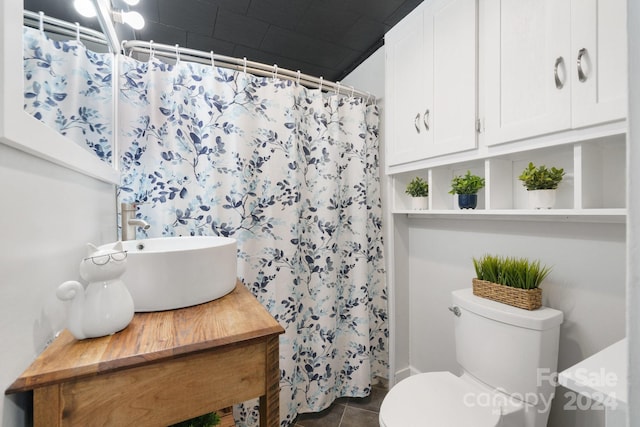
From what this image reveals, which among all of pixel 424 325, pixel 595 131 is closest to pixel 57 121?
pixel 595 131

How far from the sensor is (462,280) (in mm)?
1519

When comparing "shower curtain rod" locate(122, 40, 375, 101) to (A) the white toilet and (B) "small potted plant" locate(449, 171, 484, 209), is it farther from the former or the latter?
(A) the white toilet

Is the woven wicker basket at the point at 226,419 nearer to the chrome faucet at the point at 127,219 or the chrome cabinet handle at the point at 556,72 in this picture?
the chrome faucet at the point at 127,219

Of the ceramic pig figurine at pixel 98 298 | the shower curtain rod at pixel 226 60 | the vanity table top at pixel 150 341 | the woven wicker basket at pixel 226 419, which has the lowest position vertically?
the woven wicker basket at pixel 226 419

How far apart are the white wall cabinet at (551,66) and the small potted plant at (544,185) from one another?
0.16 meters

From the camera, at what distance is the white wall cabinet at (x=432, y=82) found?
119 cm

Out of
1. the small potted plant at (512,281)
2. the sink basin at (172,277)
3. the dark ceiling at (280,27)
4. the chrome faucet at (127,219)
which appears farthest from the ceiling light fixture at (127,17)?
the small potted plant at (512,281)

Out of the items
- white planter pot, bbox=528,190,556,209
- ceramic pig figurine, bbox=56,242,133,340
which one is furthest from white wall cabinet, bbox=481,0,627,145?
ceramic pig figurine, bbox=56,242,133,340

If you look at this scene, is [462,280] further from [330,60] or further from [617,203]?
[330,60]

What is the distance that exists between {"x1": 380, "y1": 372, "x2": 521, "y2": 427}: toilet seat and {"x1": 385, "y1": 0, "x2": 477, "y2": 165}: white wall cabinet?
1.02m

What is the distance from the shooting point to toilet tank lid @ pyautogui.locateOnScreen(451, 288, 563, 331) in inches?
40.0

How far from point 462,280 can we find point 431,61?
1.16 meters

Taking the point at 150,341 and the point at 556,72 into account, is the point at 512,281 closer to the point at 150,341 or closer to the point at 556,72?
the point at 556,72

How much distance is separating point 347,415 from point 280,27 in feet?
7.91
